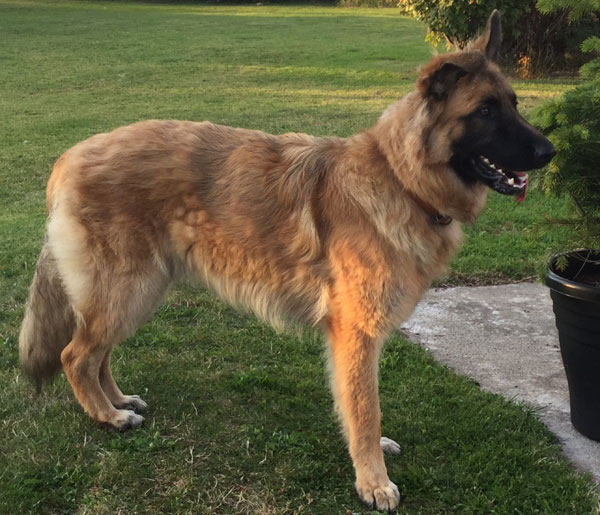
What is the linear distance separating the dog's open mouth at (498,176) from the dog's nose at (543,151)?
16 centimetres

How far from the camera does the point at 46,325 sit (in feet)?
12.4

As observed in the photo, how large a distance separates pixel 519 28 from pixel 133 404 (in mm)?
15145

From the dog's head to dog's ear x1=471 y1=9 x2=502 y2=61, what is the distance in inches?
7.3

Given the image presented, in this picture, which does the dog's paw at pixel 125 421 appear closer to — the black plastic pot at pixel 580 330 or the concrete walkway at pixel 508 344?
the concrete walkway at pixel 508 344

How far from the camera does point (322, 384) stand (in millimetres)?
4234

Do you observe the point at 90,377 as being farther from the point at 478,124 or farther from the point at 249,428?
the point at 478,124

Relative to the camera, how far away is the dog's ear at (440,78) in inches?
123

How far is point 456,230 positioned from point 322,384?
1365mm

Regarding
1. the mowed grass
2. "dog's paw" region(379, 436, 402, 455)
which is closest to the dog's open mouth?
the mowed grass

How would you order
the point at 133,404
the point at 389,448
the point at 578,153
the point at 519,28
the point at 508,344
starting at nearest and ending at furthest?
the point at 578,153
the point at 389,448
the point at 133,404
the point at 508,344
the point at 519,28

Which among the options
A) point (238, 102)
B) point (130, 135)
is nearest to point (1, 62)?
point (238, 102)

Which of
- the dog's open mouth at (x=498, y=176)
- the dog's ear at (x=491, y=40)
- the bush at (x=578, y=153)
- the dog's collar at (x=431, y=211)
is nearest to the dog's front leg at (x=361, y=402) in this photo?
the dog's collar at (x=431, y=211)

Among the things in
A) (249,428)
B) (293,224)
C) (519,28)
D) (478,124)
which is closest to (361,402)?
(249,428)

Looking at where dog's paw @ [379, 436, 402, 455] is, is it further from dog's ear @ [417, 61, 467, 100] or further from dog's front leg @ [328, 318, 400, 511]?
dog's ear @ [417, 61, 467, 100]
